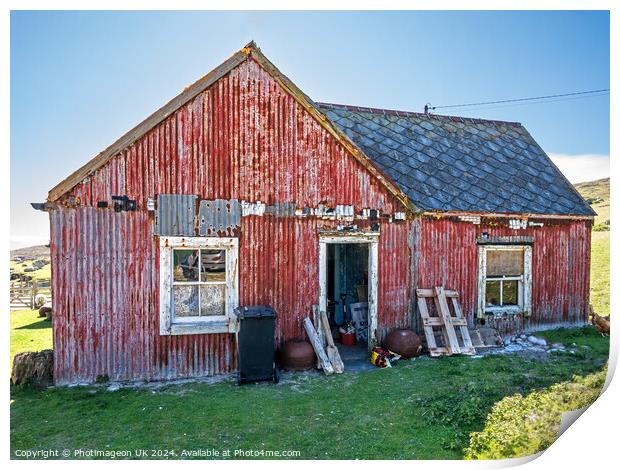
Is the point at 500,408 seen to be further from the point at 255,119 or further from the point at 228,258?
the point at 255,119

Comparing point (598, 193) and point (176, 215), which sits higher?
point (598, 193)

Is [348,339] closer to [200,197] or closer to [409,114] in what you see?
[200,197]

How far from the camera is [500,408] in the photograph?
686 cm

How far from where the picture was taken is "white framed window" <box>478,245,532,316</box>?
1131 cm

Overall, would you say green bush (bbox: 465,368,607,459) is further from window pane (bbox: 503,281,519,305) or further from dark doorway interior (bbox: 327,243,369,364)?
dark doorway interior (bbox: 327,243,369,364)

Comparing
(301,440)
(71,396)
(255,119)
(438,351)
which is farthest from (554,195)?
(71,396)

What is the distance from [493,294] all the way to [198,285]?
7.58 m

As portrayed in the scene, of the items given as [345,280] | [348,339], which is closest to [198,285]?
[348,339]

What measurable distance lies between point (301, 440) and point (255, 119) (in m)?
6.07

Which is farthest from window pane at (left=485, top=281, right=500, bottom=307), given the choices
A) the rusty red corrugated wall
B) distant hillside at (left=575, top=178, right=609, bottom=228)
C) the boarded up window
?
distant hillside at (left=575, top=178, right=609, bottom=228)

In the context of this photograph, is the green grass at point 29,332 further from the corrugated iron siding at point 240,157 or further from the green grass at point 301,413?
the corrugated iron siding at point 240,157

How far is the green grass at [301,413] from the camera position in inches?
239

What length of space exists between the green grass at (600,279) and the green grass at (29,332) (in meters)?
15.9

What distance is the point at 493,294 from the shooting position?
11.6 metres
